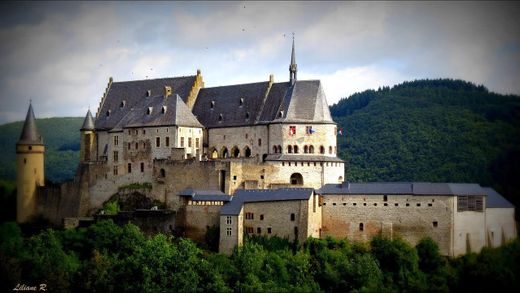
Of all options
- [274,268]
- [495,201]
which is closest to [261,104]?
[274,268]

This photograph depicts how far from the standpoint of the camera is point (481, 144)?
7075 centimetres

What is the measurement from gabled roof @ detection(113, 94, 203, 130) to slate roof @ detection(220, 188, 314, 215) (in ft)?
34.0

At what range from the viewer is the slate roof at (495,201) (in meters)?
61.1

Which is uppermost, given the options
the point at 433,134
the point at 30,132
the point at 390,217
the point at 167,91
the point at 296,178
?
the point at 167,91

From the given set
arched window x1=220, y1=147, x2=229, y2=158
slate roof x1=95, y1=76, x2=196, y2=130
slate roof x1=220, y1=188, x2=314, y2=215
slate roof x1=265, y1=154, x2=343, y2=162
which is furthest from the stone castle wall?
slate roof x1=95, y1=76, x2=196, y2=130

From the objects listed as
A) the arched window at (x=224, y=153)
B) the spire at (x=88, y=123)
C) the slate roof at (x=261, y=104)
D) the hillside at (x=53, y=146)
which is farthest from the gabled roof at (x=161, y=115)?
the hillside at (x=53, y=146)

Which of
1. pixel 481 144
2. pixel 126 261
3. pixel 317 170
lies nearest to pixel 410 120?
pixel 481 144

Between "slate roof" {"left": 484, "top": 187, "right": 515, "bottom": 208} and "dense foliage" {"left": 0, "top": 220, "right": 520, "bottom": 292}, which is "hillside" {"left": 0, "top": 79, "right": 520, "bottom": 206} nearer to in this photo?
"slate roof" {"left": 484, "top": 187, "right": 515, "bottom": 208}

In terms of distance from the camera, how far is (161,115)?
71.8 metres

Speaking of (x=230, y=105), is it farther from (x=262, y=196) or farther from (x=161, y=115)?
(x=262, y=196)

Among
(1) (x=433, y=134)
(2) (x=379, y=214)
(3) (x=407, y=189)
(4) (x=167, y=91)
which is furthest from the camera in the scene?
(1) (x=433, y=134)

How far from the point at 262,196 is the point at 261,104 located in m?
12.2

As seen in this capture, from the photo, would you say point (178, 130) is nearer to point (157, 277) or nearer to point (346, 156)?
point (157, 277)

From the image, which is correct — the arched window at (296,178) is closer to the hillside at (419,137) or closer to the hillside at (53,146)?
the hillside at (419,137)
